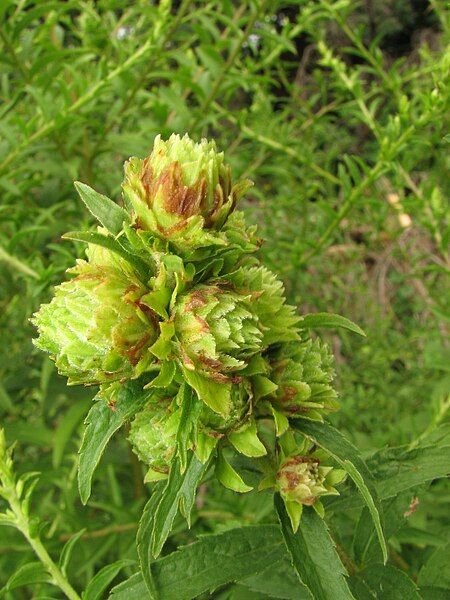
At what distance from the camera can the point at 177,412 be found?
75 centimetres

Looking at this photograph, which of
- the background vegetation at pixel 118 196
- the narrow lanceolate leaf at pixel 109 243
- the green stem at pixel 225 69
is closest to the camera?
the narrow lanceolate leaf at pixel 109 243

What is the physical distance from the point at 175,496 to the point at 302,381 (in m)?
0.21

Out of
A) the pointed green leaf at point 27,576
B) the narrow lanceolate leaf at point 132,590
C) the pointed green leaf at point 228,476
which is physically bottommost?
the narrow lanceolate leaf at point 132,590

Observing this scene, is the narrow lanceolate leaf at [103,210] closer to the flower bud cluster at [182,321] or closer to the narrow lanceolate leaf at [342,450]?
the flower bud cluster at [182,321]

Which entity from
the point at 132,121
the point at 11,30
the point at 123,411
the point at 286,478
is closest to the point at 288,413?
the point at 286,478

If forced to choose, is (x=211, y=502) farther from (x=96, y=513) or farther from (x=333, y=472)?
(x=333, y=472)

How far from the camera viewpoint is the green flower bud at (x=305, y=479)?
78 cm

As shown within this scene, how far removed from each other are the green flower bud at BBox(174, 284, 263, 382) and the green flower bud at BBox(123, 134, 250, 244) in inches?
2.9

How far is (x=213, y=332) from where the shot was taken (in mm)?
703

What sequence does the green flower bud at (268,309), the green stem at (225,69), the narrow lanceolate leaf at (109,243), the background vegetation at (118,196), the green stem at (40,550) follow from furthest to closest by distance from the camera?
the green stem at (225,69), the background vegetation at (118,196), the green stem at (40,550), the green flower bud at (268,309), the narrow lanceolate leaf at (109,243)

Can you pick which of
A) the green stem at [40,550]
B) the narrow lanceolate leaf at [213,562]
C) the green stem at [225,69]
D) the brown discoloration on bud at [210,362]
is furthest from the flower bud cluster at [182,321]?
the green stem at [225,69]

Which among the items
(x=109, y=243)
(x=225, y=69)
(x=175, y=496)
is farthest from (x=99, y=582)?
(x=225, y=69)

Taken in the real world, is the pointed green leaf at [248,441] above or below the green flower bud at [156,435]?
below

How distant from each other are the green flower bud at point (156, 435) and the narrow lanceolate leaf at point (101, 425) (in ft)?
0.16
